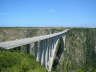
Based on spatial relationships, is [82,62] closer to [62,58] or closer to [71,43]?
[71,43]

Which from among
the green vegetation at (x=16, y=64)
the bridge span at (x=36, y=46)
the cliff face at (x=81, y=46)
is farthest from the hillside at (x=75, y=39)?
the green vegetation at (x=16, y=64)

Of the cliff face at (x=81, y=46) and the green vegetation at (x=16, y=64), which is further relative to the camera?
the cliff face at (x=81, y=46)

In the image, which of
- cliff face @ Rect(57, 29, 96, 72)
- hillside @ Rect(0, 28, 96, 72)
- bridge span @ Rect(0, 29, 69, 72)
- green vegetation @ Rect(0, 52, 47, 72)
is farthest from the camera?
cliff face @ Rect(57, 29, 96, 72)

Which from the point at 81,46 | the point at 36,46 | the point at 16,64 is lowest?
the point at 81,46

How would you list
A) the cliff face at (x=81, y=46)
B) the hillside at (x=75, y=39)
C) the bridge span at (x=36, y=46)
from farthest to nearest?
the cliff face at (x=81, y=46), the hillside at (x=75, y=39), the bridge span at (x=36, y=46)

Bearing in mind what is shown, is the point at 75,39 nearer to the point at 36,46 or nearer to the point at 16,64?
the point at 36,46

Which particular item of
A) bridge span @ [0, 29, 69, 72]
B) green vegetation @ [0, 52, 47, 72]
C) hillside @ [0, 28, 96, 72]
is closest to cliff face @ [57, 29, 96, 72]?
hillside @ [0, 28, 96, 72]

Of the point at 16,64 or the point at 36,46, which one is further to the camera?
the point at 36,46

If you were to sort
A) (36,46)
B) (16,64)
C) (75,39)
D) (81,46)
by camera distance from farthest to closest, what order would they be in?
(81,46) < (75,39) < (36,46) < (16,64)

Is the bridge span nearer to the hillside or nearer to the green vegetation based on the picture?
the green vegetation

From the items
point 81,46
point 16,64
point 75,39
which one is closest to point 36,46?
point 16,64

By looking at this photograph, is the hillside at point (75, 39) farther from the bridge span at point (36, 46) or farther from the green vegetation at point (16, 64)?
the green vegetation at point (16, 64)

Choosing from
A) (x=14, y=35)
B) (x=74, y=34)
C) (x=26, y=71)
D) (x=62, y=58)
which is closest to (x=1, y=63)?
(x=26, y=71)

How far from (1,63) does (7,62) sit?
1.04 feet
